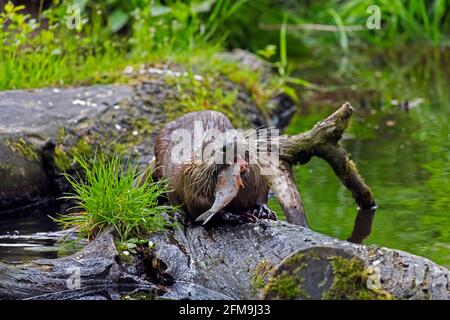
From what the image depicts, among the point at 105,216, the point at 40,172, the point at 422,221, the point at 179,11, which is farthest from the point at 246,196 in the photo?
the point at 179,11

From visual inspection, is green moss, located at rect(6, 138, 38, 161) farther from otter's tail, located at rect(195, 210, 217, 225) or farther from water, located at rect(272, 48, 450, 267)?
otter's tail, located at rect(195, 210, 217, 225)

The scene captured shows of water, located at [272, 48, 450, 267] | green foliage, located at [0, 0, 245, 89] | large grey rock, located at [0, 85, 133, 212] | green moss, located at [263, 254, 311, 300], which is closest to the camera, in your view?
green moss, located at [263, 254, 311, 300]

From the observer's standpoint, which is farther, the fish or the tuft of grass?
the tuft of grass

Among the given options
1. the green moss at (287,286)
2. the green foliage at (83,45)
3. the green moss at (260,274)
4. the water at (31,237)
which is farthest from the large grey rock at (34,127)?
the green moss at (287,286)

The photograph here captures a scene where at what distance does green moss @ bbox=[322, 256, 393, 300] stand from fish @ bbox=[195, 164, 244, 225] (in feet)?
2.87

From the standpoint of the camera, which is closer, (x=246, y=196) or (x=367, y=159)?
(x=246, y=196)

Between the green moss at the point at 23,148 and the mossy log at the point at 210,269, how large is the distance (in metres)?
2.07

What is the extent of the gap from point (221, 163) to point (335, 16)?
7.81 metres

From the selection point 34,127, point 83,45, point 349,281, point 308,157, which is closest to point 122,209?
point 308,157

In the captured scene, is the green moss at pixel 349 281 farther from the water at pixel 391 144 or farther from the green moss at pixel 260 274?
the water at pixel 391 144

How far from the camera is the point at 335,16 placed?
39.4ft

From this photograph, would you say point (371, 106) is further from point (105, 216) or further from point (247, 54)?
point (105, 216)

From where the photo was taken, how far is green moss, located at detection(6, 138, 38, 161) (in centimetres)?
659

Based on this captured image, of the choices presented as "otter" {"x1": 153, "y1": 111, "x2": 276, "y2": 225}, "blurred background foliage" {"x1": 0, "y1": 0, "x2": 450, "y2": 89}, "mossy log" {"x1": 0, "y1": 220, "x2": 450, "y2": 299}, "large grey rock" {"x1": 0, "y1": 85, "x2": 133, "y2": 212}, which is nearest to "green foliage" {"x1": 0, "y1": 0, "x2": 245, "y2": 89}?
"blurred background foliage" {"x1": 0, "y1": 0, "x2": 450, "y2": 89}
